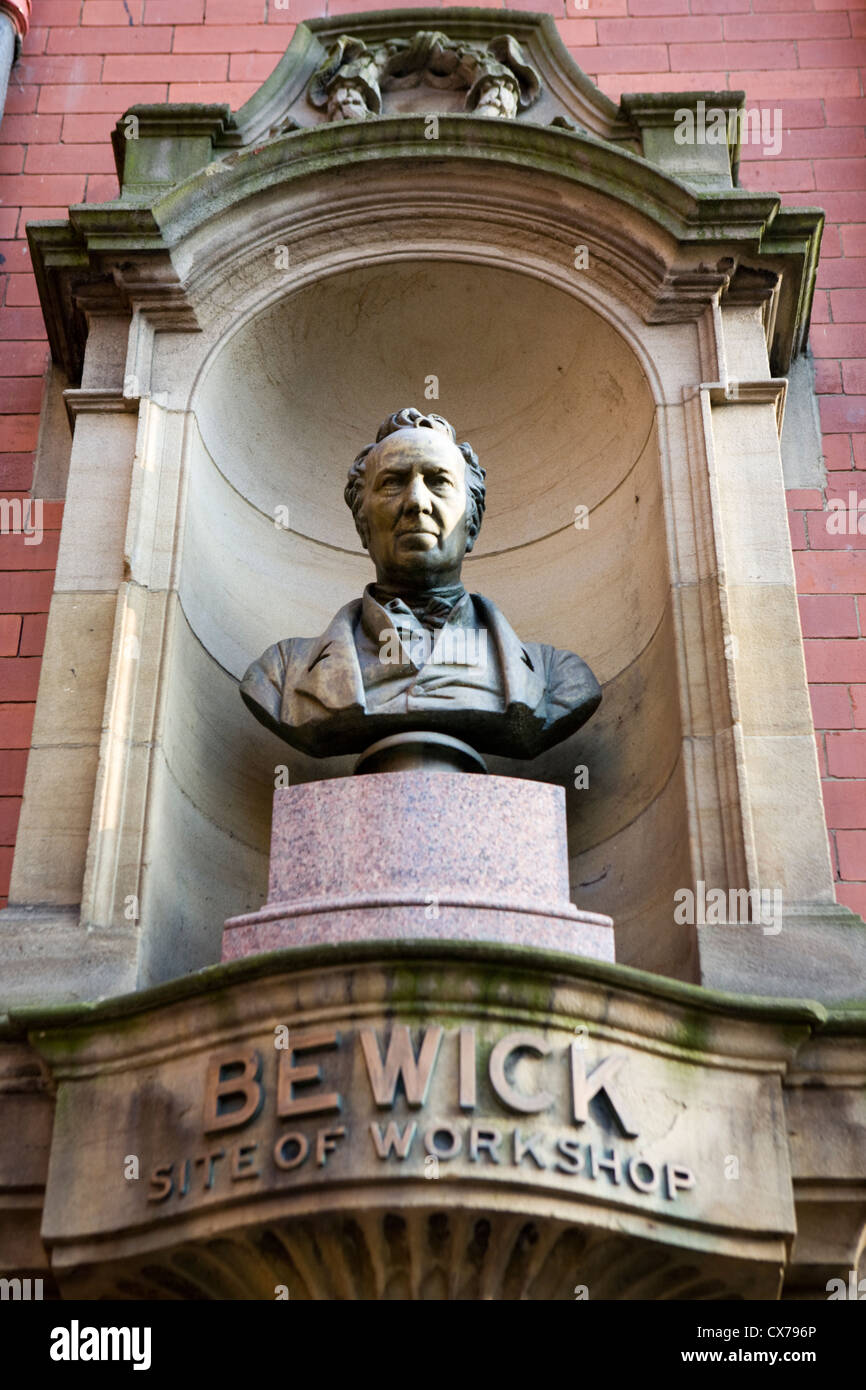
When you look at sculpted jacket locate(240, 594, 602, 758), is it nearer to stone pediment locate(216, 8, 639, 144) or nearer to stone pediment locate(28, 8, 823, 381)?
stone pediment locate(28, 8, 823, 381)

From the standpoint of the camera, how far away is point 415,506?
615 cm

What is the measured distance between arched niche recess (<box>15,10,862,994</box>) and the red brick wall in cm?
43

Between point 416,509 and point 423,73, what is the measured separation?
7.82ft

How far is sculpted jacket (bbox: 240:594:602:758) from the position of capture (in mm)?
5844

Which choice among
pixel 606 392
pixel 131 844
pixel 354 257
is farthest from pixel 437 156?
pixel 131 844

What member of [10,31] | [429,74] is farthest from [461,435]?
[10,31]

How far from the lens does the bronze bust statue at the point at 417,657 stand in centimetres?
586

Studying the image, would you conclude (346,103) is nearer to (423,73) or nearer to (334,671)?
(423,73)

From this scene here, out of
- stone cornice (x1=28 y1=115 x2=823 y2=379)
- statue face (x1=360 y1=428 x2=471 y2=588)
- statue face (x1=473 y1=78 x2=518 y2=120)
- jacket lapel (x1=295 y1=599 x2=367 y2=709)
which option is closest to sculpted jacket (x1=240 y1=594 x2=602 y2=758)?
jacket lapel (x1=295 y1=599 x2=367 y2=709)

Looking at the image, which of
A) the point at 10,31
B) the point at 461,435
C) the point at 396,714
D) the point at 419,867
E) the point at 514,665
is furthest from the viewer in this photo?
the point at 10,31

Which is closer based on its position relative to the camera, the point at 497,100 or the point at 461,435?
the point at 497,100

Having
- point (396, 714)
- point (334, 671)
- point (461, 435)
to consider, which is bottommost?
point (396, 714)

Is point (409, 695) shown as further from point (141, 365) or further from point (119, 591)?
point (141, 365)
